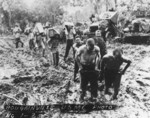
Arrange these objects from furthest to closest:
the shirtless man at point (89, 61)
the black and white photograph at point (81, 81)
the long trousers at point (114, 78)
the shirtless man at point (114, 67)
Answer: the long trousers at point (114, 78) → the shirtless man at point (114, 67) → the shirtless man at point (89, 61) → the black and white photograph at point (81, 81)

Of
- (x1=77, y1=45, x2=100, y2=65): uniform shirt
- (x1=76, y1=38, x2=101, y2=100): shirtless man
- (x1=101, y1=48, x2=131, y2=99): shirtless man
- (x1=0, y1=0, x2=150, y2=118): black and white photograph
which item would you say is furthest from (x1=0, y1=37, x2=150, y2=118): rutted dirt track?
(x1=77, y1=45, x2=100, y2=65): uniform shirt

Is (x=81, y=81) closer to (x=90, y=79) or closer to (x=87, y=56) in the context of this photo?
(x=90, y=79)

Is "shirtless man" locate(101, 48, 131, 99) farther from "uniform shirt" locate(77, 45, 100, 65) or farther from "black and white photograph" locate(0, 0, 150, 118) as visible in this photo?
"uniform shirt" locate(77, 45, 100, 65)

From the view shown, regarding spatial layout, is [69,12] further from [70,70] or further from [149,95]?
[149,95]

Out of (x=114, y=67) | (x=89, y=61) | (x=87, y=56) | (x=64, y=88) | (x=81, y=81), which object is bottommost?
(x=64, y=88)

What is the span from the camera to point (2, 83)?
7000mm

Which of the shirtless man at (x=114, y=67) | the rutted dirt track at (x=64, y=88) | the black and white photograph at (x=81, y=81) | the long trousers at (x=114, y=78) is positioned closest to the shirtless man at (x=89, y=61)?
the black and white photograph at (x=81, y=81)

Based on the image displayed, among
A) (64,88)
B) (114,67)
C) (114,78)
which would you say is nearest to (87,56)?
(114,67)

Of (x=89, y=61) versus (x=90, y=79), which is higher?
(x=89, y=61)

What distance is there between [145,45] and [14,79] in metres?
8.02

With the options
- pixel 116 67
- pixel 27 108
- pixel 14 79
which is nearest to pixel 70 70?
pixel 14 79

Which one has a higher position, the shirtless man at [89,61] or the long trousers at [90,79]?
the shirtless man at [89,61]

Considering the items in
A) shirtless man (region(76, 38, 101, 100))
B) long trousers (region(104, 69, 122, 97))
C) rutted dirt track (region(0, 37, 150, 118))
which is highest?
shirtless man (region(76, 38, 101, 100))

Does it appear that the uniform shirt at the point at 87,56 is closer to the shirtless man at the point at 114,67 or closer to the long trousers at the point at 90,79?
the long trousers at the point at 90,79
